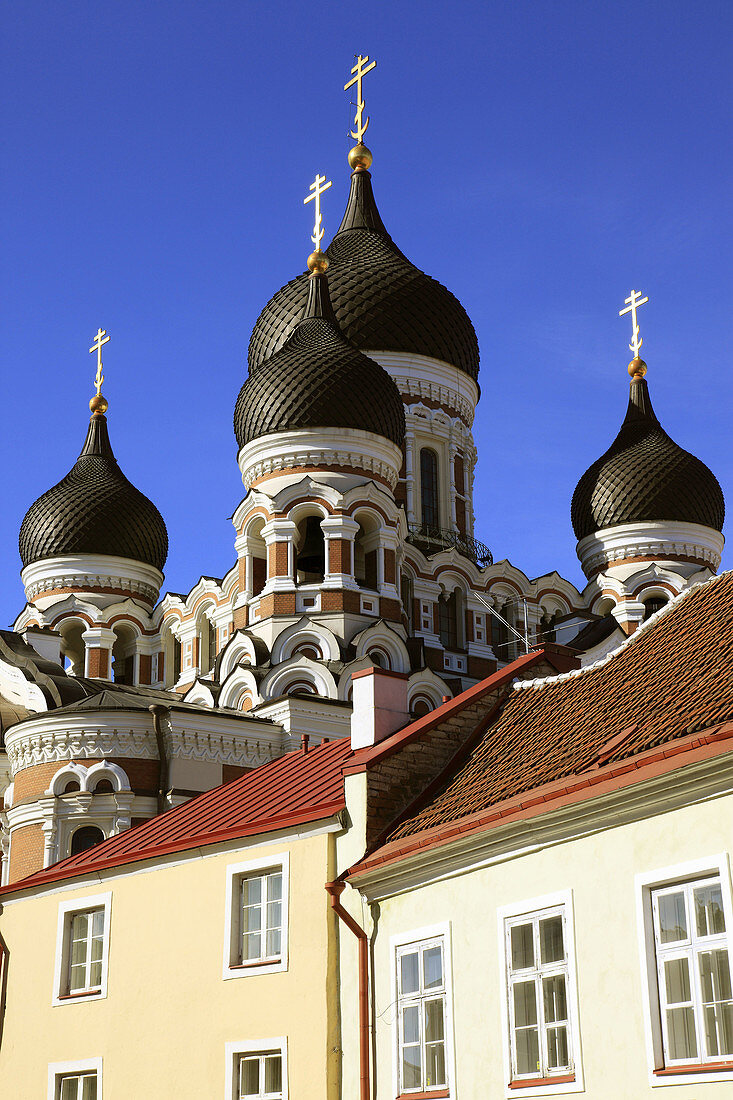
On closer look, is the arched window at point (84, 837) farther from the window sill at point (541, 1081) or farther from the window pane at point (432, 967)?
the window sill at point (541, 1081)

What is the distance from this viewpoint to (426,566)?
30844mm

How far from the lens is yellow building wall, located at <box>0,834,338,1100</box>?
36.9ft

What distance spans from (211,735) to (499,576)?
10519 millimetres

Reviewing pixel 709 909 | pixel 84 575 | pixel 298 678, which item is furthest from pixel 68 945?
pixel 84 575

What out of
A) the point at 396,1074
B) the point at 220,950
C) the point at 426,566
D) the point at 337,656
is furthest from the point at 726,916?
the point at 426,566

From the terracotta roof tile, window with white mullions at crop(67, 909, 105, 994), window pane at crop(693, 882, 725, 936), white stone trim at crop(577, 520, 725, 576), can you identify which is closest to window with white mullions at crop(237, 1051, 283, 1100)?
the terracotta roof tile

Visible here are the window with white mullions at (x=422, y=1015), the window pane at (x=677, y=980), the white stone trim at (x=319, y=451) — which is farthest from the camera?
the white stone trim at (x=319, y=451)

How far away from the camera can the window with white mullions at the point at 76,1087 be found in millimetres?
12945

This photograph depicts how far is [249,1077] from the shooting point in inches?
456

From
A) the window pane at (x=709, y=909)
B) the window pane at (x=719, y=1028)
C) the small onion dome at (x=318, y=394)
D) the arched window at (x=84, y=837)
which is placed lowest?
the window pane at (x=719, y=1028)

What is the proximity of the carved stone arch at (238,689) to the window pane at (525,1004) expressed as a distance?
16.6 metres

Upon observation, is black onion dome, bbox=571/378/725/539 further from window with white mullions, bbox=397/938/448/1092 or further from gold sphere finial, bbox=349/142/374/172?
window with white mullions, bbox=397/938/448/1092

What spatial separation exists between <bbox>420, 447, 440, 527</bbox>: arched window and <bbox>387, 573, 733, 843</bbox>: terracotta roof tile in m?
20.0

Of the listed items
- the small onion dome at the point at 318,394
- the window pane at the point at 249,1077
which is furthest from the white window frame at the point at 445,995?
the small onion dome at the point at 318,394
